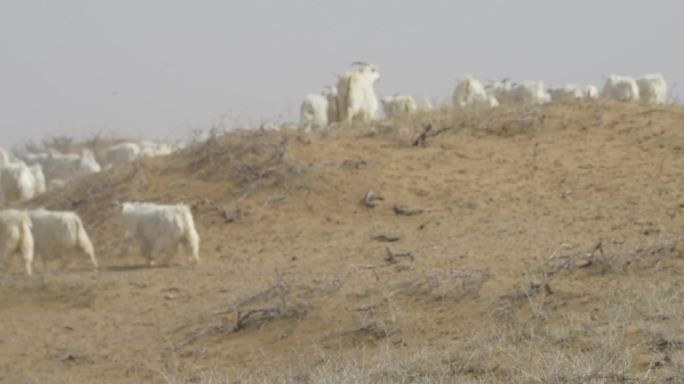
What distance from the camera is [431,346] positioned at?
7754 millimetres

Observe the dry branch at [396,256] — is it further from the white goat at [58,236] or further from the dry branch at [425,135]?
the dry branch at [425,135]

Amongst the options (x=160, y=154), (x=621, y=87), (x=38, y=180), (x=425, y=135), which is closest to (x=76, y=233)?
(x=425, y=135)

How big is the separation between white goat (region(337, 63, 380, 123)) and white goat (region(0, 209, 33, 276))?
258 inches

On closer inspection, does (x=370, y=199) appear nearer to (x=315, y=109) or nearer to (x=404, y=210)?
(x=404, y=210)

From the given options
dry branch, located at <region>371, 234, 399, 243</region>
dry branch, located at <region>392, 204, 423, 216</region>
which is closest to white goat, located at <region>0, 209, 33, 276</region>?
dry branch, located at <region>371, 234, 399, 243</region>

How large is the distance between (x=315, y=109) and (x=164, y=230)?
6.84m

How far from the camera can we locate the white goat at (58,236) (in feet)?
40.1

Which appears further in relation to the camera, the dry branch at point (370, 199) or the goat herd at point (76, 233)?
the dry branch at point (370, 199)

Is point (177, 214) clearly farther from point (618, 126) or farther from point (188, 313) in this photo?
point (618, 126)

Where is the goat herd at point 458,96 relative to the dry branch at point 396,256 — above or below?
above

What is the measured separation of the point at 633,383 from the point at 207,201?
9.11m

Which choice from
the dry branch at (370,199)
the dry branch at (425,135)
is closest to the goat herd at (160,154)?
the dry branch at (425,135)

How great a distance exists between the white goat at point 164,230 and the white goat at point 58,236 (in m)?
0.56

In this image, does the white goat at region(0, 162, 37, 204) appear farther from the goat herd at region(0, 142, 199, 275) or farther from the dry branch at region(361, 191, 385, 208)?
the dry branch at region(361, 191, 385, 208)
